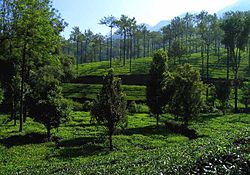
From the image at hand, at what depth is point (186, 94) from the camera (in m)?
51.6

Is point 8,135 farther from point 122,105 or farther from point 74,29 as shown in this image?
point 74,29

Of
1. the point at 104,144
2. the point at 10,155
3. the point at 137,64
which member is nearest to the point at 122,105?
the point at 104,144

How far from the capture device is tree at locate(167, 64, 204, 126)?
2028 inches

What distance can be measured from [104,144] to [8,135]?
12.6 m

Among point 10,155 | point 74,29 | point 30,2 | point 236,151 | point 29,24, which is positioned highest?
point 74,29

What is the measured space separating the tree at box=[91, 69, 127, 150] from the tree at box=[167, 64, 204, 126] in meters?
14.9

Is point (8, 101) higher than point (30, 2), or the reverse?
point (30, 2)

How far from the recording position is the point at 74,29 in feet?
491

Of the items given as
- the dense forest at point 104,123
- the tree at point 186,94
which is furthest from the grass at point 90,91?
the tree at point 186,94

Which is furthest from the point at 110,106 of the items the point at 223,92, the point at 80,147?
the point at 223,92

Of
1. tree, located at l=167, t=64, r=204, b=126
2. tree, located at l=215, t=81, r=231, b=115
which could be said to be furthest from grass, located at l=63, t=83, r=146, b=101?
tree, located at l=167, t=64, r=204, b=126

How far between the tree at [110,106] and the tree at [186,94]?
14.9 m

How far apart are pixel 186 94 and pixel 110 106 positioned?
55.1 ft

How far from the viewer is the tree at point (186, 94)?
51500 millimetres
